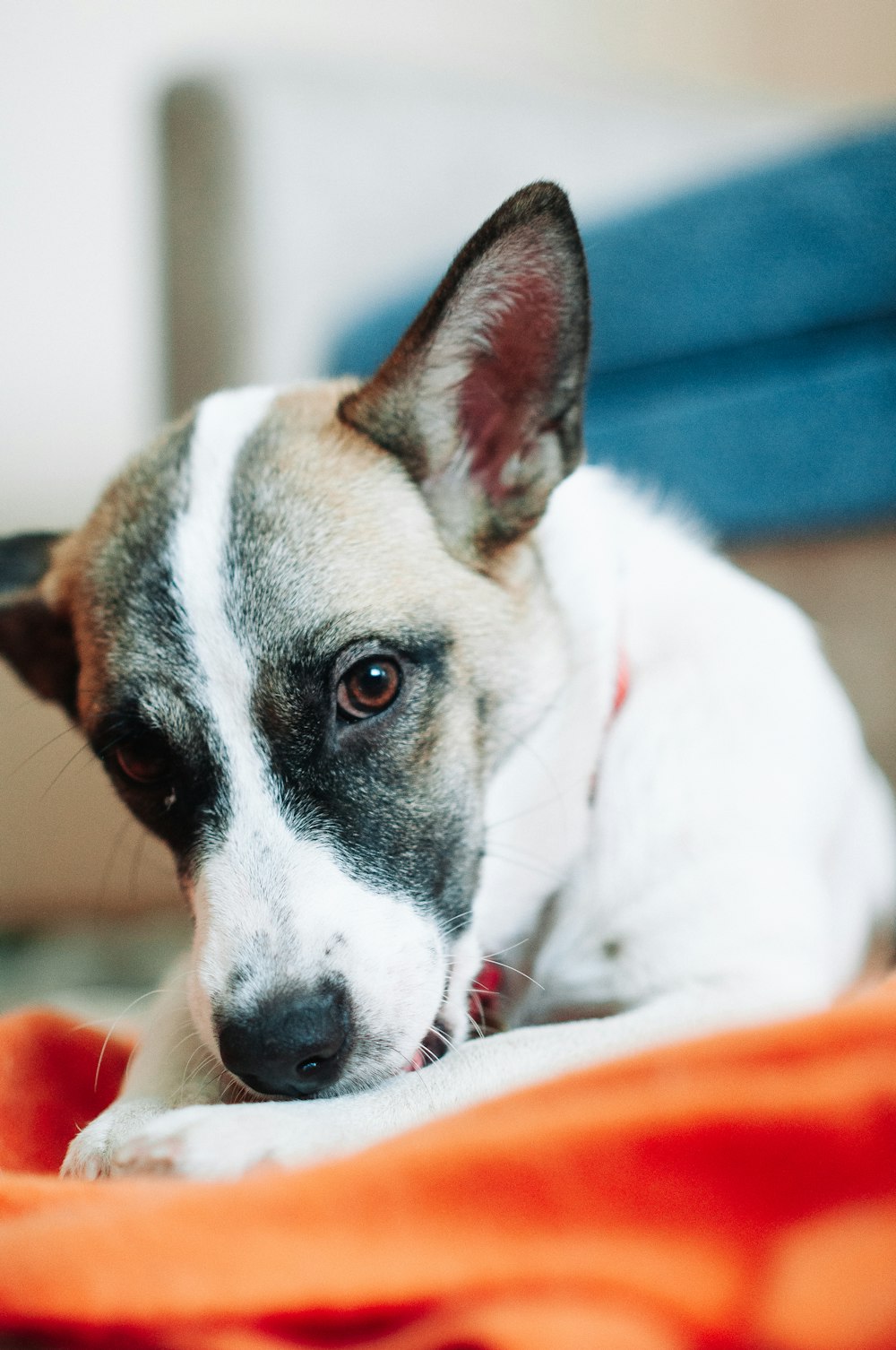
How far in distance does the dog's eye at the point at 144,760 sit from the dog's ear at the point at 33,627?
0.29m

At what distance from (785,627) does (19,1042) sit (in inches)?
44.0

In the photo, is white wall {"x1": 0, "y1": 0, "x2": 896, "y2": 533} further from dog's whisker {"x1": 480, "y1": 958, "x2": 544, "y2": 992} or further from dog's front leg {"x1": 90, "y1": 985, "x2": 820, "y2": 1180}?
dog's front leg {"x1": 90, "y1": 985, "x2": 820, "y2": 1180}

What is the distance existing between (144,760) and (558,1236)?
2.34 ft

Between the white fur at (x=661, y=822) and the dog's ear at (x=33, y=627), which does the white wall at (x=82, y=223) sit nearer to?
the dog's ear at (x=33, y=627)

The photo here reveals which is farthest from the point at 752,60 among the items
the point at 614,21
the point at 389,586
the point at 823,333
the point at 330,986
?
the point at 330,986

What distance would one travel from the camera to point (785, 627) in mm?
1558

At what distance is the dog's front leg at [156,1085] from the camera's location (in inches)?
37.2

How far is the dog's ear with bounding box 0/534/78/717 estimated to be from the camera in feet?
4.82

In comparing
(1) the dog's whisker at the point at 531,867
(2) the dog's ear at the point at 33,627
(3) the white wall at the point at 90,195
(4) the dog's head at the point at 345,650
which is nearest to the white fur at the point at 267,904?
(4) the dog's head at the point at 345,650

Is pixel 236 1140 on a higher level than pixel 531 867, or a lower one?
higher

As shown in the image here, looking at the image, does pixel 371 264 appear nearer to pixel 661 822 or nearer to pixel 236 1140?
pixel 661 822

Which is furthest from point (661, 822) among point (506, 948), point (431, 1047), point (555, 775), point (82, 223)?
point (82, 223)

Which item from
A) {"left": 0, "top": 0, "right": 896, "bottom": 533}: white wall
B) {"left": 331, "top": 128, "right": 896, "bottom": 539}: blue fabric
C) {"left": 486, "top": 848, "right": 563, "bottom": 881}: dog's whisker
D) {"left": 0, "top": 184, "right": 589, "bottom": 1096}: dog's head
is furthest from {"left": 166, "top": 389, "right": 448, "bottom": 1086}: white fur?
{"left": 0, "top": 0, "right": 896, "bottom": 533}: white wall

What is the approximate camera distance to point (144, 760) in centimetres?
121
